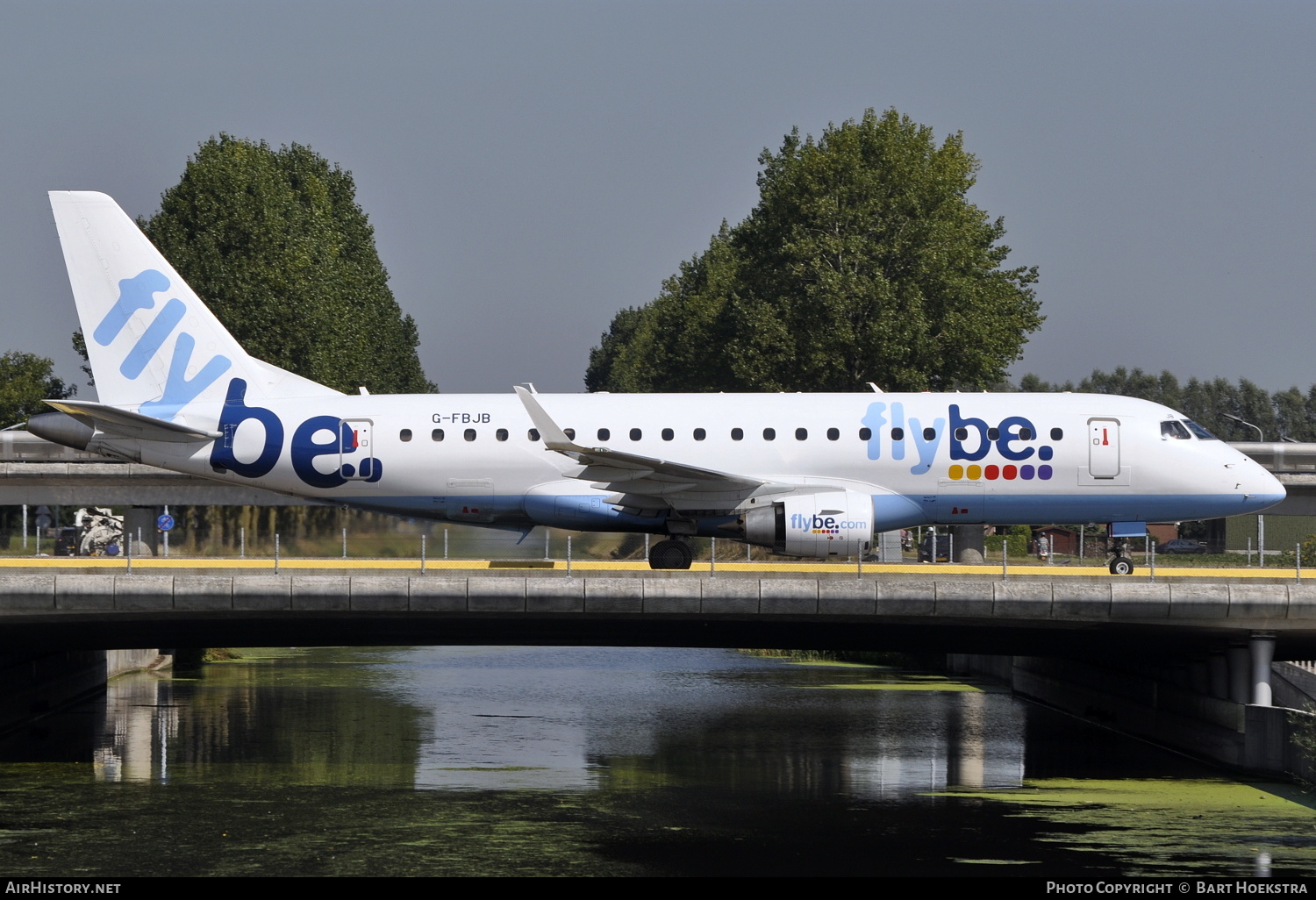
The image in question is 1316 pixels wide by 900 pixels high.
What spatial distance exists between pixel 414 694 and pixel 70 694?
14.2m

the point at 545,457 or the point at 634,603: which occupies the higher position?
the point at 545,457

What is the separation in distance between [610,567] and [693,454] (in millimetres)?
5030

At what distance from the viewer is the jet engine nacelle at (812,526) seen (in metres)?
41.0

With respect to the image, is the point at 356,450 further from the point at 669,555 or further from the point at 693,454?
the point at 693,454

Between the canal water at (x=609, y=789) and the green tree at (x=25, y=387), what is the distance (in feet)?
203

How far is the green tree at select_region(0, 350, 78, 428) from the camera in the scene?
12681 cm

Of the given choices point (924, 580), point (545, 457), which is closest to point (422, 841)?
point (545, 457)

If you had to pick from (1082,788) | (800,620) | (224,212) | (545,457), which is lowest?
(1082,788)

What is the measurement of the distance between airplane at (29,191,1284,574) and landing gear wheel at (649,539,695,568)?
0.06 m

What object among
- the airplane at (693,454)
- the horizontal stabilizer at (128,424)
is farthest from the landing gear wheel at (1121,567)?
the horizontal stabilizer at (128,424)

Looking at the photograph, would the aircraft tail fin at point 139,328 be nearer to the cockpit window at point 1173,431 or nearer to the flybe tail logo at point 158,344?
the flybe tail logo at point 158,344

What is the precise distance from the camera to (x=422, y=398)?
44844mm

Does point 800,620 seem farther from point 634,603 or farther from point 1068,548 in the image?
point 1068,548

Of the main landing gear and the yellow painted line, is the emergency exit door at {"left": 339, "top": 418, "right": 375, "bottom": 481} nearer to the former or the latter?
the yellow painted line
